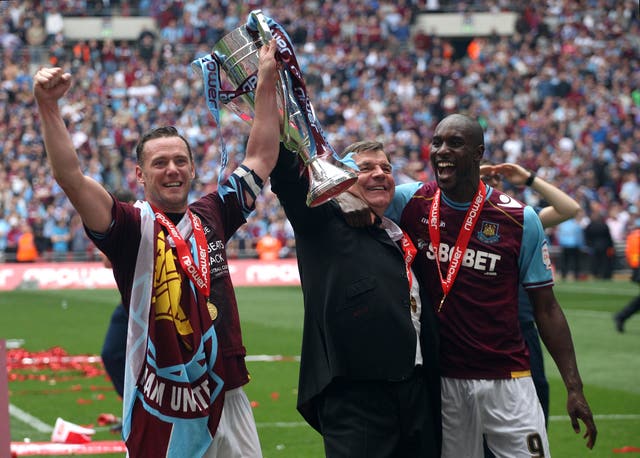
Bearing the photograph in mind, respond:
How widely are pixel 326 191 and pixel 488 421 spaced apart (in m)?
1.35

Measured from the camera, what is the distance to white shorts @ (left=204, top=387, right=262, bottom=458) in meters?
4.62

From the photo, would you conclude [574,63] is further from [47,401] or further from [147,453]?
[147,453]

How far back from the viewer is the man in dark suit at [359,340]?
4.69 m

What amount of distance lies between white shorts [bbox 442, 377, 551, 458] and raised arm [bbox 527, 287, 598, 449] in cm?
24

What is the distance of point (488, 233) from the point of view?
5.18 m

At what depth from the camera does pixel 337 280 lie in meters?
4.77

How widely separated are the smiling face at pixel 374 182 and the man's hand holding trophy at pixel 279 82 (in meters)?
0.37

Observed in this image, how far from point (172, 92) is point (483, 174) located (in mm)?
29063

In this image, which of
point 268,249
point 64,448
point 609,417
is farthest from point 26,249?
point 609,417

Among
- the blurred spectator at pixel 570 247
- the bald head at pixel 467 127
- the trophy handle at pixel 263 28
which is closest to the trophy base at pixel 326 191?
the trophy handle at pixel 263 28

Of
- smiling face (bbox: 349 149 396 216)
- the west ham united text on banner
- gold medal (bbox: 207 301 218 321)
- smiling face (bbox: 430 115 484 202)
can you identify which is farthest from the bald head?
the west ham united text on banner

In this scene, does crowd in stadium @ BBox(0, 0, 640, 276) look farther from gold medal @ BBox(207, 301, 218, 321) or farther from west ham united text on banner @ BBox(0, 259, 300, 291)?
gold medal @ BBox(207, 301, 218, 321)

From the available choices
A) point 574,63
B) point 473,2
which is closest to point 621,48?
point 574,63

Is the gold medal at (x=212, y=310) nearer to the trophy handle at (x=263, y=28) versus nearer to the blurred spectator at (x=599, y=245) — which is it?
the trophy handle at (x=263, y=28)
